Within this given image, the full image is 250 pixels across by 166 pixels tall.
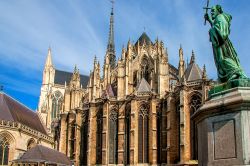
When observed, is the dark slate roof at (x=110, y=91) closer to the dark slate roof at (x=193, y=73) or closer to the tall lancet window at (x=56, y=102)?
the dark slate roof at (x=193, y=73)

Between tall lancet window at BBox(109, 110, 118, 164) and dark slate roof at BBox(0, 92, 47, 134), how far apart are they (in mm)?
10204

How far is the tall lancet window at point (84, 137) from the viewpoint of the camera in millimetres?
38625

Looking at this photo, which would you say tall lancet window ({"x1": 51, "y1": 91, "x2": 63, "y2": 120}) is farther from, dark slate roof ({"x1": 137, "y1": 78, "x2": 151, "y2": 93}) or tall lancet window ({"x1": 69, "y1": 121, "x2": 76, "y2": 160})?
dark slate roof ({"x1": 137, "y1": 78, "x2": 151, "y2": 93})

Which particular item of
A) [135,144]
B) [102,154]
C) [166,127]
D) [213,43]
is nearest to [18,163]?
[102,154]

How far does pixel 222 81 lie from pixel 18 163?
27568mm

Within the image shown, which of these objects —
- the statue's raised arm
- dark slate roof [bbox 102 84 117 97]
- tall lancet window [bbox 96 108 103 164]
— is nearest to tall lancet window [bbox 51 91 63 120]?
dark slate roof [bbox 102 84 117 97]

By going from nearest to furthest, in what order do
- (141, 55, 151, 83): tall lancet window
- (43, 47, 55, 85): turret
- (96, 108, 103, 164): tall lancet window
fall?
(96, 108, 103, 164): tall lancet window → (141, 55, 151, 83): tall lancet window → (43, 47, 55, 85): turret

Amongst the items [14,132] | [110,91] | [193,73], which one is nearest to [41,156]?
[14,132]

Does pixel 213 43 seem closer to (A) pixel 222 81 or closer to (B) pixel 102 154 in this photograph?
(A) pixel 222 81

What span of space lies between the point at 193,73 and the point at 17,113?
20224 millimetres

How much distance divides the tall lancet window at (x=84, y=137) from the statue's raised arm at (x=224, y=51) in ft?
100

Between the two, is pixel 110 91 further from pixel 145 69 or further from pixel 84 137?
pixel 145 69

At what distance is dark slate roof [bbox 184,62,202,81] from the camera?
35.4 m

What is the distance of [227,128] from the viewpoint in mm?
7715
